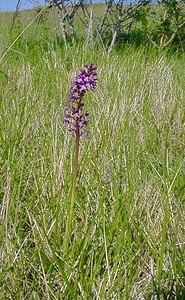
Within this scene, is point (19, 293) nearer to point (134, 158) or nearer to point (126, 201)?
point (126, 201)

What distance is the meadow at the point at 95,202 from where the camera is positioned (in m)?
0.79

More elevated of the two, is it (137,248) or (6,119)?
(6,119)

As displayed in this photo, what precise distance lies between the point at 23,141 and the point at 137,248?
24.7 inches

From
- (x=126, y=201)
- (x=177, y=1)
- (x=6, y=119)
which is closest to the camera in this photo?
(x=126, y=201)

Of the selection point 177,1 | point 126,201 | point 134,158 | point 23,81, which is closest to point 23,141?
point 134,158

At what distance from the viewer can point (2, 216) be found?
972 millimetres

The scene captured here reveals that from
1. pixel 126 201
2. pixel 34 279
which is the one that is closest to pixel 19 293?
pixel 34 279

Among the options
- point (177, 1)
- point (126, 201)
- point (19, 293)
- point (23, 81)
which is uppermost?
point (177, 1)

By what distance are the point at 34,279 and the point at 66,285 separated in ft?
0.26

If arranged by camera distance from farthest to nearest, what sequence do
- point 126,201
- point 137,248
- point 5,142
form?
point 5,142, point 126,201, point 137,248

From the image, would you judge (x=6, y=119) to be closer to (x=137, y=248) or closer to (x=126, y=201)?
(x=126, y=201)

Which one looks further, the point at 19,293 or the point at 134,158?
the point at 134,158

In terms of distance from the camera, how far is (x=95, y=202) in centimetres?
106

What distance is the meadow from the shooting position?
787 millimetres
